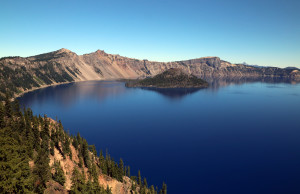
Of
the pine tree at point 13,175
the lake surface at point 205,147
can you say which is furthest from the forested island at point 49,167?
the lake surface at point 205,147

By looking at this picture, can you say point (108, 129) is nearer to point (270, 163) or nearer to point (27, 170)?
point (27, 170)

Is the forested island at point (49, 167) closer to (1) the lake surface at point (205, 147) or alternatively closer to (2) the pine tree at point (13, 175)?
(2) the pine tree at point (13, 175)

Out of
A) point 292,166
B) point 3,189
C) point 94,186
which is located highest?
point 3,189

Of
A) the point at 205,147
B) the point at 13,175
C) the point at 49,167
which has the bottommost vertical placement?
the point at 205,147

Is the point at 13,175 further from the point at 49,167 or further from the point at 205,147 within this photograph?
the point at 205,147

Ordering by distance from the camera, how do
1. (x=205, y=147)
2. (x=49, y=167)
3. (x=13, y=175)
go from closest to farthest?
(x=13, y=175)
(x=49, y=167)
(x=205, y=147)

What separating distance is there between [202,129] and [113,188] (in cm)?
9880

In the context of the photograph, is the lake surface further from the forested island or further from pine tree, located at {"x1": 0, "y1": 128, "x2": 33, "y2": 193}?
pine tree, located at {"x1": 0, "y1": 128, "x2": 33, "y2": 193}

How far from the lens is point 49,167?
2307 inches

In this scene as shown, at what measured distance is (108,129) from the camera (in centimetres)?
14838

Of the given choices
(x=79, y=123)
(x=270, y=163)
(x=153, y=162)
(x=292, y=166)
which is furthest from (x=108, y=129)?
(x=292, y=166)

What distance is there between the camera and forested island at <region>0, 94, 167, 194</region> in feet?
147

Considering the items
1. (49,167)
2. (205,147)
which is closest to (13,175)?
(49,167)

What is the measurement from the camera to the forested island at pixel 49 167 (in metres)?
44.7
